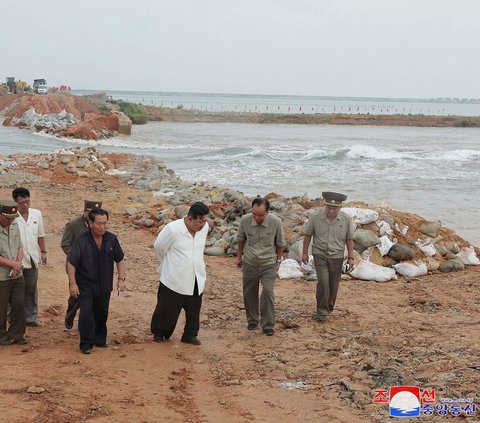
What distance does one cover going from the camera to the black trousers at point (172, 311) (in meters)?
6.73

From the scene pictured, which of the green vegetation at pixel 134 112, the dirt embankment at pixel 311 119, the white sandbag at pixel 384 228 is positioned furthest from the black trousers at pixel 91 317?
the dirt embankment at pixel 311 119

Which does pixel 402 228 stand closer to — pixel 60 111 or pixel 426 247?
pixel 426 247

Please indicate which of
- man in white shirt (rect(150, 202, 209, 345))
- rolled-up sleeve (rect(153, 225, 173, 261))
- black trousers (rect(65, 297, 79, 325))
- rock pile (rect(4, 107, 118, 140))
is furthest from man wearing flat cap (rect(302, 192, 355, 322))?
rock pile (rect(4, 107, 118, 140))

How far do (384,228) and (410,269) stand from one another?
937mm

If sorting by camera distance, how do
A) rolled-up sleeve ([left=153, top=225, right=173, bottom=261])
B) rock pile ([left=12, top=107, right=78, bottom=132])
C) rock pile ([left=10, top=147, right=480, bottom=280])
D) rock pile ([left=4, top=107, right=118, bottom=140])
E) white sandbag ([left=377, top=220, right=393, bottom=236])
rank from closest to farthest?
1. rolled-up sleeve ([left=153, top=225, right=173, bottom=261])
2. rock pile ([left=10, top=147, right=480, bottom=280])
3. white sandbag ([left=377, top=220, right=393, bottom=236])
4. rock pile ([left=4, top=107, right=118, bottom=140])
5. rock pile ([left=12, top=107, right=78, bottom=132])

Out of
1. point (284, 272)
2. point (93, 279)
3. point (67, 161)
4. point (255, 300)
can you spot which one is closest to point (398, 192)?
point (67, 161)

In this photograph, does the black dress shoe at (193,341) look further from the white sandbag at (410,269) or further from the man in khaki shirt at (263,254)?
the white sandbag at (410,269)

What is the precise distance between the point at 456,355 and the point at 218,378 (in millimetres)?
2223

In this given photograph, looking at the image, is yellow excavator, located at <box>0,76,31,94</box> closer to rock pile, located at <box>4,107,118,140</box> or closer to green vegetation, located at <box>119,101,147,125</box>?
green vegetation, located at <box>119,101,147,125</box>

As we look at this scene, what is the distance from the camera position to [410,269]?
34.9 feet

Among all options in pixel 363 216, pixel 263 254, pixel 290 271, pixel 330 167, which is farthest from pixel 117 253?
pixel 330 167

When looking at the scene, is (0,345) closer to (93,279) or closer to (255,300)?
(93,279)

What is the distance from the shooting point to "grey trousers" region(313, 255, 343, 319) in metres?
7.74

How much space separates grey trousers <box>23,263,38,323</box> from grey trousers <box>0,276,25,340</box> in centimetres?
38
